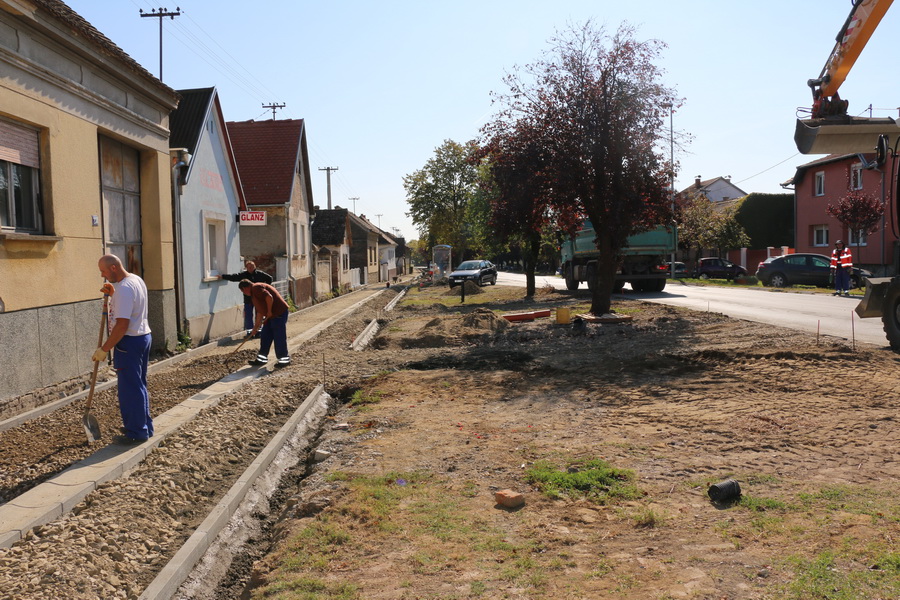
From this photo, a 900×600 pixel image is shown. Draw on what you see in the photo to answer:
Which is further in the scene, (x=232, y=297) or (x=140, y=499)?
(x=232, y=297)

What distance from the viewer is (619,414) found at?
6.91 meters

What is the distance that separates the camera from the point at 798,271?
26719mm

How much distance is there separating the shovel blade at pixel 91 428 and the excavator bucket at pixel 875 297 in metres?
10.8

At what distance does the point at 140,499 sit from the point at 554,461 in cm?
319

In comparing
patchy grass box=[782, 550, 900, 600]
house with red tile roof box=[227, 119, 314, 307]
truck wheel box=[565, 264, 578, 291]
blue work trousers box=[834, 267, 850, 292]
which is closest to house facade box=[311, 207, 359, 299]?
house with red tile roof box=[227, 119, 314, 307]

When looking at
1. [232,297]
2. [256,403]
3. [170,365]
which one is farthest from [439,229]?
[256,403]

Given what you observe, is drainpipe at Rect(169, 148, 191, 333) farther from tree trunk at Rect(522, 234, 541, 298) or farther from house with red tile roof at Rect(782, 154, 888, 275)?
house with red tile roof at Rect(782, 154, 888, 275)

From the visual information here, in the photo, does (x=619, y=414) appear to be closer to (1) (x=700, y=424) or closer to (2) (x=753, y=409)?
(1) (x=700, y=424)

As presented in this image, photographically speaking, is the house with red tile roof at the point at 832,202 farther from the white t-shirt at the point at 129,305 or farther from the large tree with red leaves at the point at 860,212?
the white t-shirt at the point at 129,305

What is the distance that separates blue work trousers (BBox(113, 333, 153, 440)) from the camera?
621 cm

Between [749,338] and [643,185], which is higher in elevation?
[643,185]

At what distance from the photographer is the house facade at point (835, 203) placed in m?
30.9

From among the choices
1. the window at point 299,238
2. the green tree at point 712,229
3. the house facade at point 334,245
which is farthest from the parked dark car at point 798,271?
the house facade at point 334,245

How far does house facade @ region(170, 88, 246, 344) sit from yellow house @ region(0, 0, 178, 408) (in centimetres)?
202
